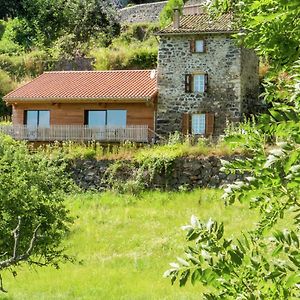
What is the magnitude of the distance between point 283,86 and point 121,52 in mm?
36760

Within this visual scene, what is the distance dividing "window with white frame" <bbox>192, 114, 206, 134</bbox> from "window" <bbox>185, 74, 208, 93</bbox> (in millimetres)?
1218

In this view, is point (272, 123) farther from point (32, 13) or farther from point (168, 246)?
point (32, 13)

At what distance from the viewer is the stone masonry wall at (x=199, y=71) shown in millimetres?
30156

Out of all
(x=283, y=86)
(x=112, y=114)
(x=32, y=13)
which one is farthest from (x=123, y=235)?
(x=32, y=13)

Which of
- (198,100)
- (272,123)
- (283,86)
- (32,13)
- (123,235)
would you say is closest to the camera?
(272,123)

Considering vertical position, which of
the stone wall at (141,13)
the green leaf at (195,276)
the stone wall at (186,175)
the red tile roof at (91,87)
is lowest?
the stone wall at (186,175)

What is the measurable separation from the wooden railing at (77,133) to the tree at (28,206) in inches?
549

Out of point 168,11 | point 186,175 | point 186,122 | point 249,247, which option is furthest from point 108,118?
point 249,247

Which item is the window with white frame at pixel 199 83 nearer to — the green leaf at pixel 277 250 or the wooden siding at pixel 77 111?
the wooden siding at pixel 77 111

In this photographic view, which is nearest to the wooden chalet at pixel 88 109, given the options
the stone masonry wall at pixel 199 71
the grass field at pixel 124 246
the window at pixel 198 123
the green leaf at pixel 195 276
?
the stone masonry wall at pixel 199 71

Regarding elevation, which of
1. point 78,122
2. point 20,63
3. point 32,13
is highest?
point 32,13

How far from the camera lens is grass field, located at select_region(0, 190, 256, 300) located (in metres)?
14.4

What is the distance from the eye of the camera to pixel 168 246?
18000mm

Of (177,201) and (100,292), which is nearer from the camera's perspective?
(100,292)
